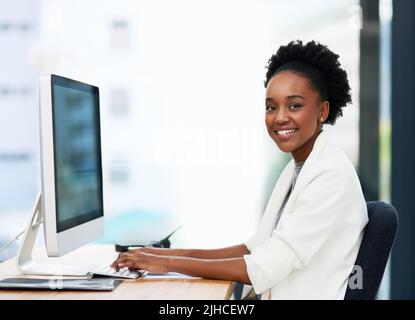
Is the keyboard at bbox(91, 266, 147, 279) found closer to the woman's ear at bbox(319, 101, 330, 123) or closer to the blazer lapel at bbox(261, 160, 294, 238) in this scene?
the blazer lapel at bbox(261, 160, 294, 238)

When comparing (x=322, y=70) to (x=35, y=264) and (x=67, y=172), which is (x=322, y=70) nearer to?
(x=67, y=172)

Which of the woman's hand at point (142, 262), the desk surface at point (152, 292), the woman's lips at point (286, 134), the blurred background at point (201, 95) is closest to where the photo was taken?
the desk surface at point (152, 292)

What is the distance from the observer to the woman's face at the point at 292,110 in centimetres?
139

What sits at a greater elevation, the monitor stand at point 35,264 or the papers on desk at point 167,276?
the monitor stand at point 35,264

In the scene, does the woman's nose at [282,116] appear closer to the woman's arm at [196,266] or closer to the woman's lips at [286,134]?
the woman's lips at [286,134]

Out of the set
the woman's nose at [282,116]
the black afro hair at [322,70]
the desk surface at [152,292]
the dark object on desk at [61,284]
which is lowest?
the desk surface at [152,292]

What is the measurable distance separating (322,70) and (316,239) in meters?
0.41

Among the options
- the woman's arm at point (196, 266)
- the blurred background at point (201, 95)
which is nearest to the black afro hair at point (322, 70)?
the woman's arm at point (196, 266)

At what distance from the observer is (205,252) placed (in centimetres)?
158

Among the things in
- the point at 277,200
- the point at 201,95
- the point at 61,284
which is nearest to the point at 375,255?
→ the point at 277,200

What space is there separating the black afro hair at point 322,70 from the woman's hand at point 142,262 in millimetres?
501

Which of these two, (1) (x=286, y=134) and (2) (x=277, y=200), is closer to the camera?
(1) (x=286, y=134)
